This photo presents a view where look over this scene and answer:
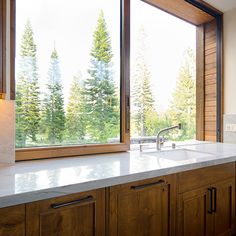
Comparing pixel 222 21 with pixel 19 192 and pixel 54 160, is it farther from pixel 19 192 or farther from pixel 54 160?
pixel 19 192

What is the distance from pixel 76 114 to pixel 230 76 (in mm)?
1913

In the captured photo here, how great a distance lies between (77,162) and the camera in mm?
1524

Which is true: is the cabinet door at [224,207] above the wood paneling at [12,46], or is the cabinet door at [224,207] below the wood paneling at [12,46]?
below

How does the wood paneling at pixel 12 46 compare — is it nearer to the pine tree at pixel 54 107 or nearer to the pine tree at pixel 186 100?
the pine tree at pixel 54 107

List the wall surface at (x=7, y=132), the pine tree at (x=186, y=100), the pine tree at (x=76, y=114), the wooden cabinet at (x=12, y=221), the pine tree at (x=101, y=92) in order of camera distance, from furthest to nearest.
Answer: the pine tree at (x=186, y=100)
the pine tree at (x=101, y=92)
the pine tree at (x=76, y=114)
the wall surface at (x=7, y=132)
the wooden cabinet at (x=12, y=221)

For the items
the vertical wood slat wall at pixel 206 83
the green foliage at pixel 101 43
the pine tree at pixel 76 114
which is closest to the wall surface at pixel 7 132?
the pine tree at pixel 76 114

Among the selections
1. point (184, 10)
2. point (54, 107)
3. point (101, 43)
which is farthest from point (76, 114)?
point (184, 10)

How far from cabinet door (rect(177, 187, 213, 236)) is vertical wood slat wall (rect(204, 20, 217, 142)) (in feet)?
4.19

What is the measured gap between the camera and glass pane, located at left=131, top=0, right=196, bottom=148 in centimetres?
228

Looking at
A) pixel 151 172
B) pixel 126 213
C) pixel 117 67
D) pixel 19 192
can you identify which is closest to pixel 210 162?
pixel 151 172

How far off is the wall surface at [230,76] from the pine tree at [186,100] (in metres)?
0.36

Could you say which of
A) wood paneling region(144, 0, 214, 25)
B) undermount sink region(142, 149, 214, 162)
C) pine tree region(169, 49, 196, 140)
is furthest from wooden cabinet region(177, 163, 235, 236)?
wood paneling region(144, 0, 214, 25)

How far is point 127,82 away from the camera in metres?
2.02

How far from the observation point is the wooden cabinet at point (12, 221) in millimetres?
905
